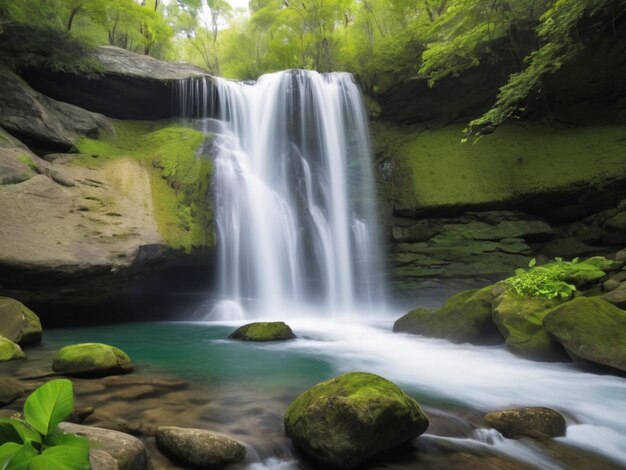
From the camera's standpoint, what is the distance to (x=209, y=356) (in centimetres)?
638

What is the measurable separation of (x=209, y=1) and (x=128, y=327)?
96.0 ft

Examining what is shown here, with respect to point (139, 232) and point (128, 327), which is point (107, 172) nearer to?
point (139, 232)


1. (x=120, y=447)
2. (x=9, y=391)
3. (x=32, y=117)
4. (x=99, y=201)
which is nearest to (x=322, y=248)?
(x=99, y=201)

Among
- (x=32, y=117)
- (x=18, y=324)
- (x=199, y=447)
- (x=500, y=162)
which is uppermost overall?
(x=32, y=117)

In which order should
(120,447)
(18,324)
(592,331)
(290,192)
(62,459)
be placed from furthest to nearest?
1. (290,192)
2. (18,324)
3. (592,331)
4. (120,447)
5. (62,459)

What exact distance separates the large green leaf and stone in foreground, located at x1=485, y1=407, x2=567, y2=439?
3524 mm

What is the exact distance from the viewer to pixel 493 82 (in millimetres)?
14586

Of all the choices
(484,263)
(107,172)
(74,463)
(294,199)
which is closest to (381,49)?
(294,199)

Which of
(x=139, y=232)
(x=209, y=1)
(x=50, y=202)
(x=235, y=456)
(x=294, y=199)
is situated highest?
(x=209, y=1)

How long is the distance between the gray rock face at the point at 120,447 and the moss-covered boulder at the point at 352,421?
1.11 metres

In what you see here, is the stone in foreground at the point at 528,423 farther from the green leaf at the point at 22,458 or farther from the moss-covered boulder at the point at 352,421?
the green leaf at the point at 22,458

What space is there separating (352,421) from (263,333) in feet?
17.0

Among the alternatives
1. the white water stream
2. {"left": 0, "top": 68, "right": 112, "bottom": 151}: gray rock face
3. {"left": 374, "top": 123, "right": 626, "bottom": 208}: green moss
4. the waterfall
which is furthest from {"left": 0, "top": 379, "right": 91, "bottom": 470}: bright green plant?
{"left": 374, "top": 123, "right": 626, "bottom": 208}: green moss

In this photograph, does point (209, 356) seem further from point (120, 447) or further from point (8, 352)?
point (120, 447)
